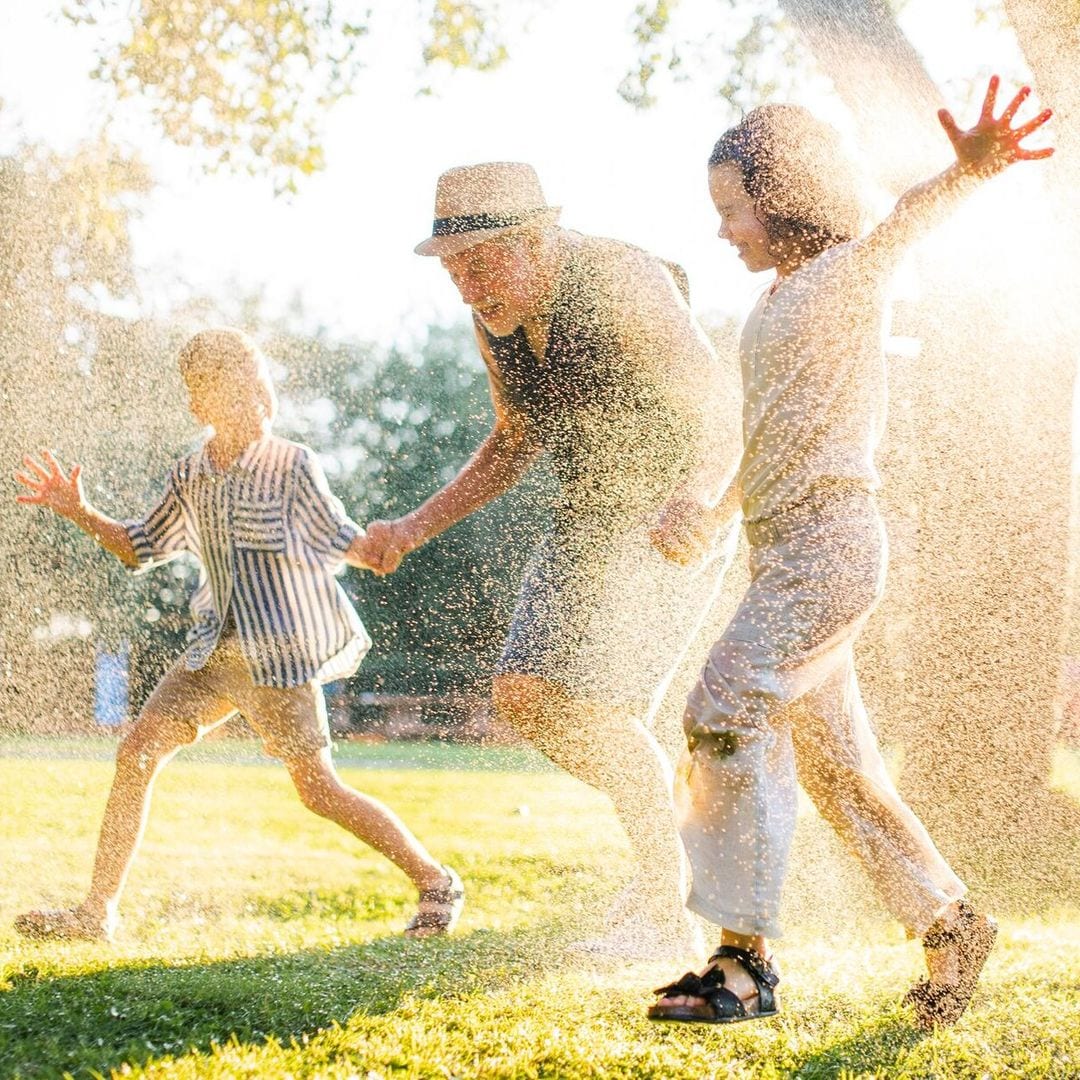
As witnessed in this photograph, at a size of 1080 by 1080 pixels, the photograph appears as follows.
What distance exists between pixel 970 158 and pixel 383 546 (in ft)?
6.12

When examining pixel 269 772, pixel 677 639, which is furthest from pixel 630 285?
pixel 269 772

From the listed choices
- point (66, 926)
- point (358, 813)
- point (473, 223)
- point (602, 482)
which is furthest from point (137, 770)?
point (473, 223)

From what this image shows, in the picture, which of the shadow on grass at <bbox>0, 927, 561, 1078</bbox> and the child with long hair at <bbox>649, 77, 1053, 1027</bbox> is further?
the child with long hair at <bbox>649, 77, 1053, 1027</bbox>

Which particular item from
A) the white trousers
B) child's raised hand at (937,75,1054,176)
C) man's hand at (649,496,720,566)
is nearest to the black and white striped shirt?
man's hand at (649,496,720,566)

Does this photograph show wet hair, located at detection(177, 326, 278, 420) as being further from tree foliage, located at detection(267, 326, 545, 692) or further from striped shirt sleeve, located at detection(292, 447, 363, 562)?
tree foliage, located at detection(267, 326, 545, 692)

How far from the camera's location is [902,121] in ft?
18.2

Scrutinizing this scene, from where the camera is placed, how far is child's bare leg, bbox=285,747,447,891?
3797 mm

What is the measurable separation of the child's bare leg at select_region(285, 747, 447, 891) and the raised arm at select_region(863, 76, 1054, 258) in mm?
2039

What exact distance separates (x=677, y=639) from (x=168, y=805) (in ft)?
19.8

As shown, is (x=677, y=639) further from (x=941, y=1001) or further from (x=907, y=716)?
(x=907, y=716)

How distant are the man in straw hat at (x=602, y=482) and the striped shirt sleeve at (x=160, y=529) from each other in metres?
1.05

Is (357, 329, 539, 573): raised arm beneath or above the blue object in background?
above

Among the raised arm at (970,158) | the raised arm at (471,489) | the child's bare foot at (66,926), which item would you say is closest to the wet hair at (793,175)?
the raised arm at (970,158)

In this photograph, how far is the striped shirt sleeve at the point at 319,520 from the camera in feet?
12.8
